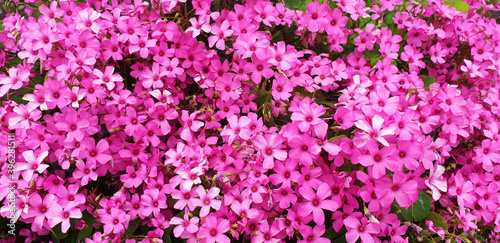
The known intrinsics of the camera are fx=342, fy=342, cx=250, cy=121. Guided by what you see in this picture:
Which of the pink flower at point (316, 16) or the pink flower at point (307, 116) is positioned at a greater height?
the pink flower at point (316, 16)

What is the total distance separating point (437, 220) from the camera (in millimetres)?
1580

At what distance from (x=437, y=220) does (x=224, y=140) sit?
105 cm

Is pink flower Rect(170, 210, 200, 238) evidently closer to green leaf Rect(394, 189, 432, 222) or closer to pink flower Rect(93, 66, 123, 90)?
pink flower Rect(93, 66, 123, 90)

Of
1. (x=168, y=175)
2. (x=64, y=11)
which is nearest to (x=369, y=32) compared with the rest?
(x=168, y=175)

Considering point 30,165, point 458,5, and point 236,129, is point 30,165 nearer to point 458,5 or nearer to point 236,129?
point 236,129

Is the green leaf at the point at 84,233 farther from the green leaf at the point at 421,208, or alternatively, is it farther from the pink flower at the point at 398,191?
the green leaf at the point at 421,208

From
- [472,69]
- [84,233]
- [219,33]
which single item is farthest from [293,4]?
[84,233]

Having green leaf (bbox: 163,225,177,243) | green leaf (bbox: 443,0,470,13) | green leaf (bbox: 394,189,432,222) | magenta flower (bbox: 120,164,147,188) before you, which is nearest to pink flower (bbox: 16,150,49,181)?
magenta flower (bbox: 120,164,147,188)

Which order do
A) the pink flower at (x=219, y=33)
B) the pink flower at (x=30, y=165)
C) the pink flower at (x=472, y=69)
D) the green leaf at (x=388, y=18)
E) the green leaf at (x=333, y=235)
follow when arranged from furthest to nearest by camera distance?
the green leaf at (x=388, y=18) → the pink flower at (x=472, y=69) → the pink flower at (x=219, y=33) → the green leaf at (x=333, y=235) → the pink flower at (x=30, y=165)

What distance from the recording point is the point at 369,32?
2.09m

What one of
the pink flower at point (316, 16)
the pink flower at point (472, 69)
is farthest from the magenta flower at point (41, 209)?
the pink flower at point (472, 69)

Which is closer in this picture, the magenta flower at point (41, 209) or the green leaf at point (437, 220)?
the magenta flower at point (41, 209)

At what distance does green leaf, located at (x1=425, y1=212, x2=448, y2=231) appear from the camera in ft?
5.10

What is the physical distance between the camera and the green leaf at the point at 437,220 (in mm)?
1556
